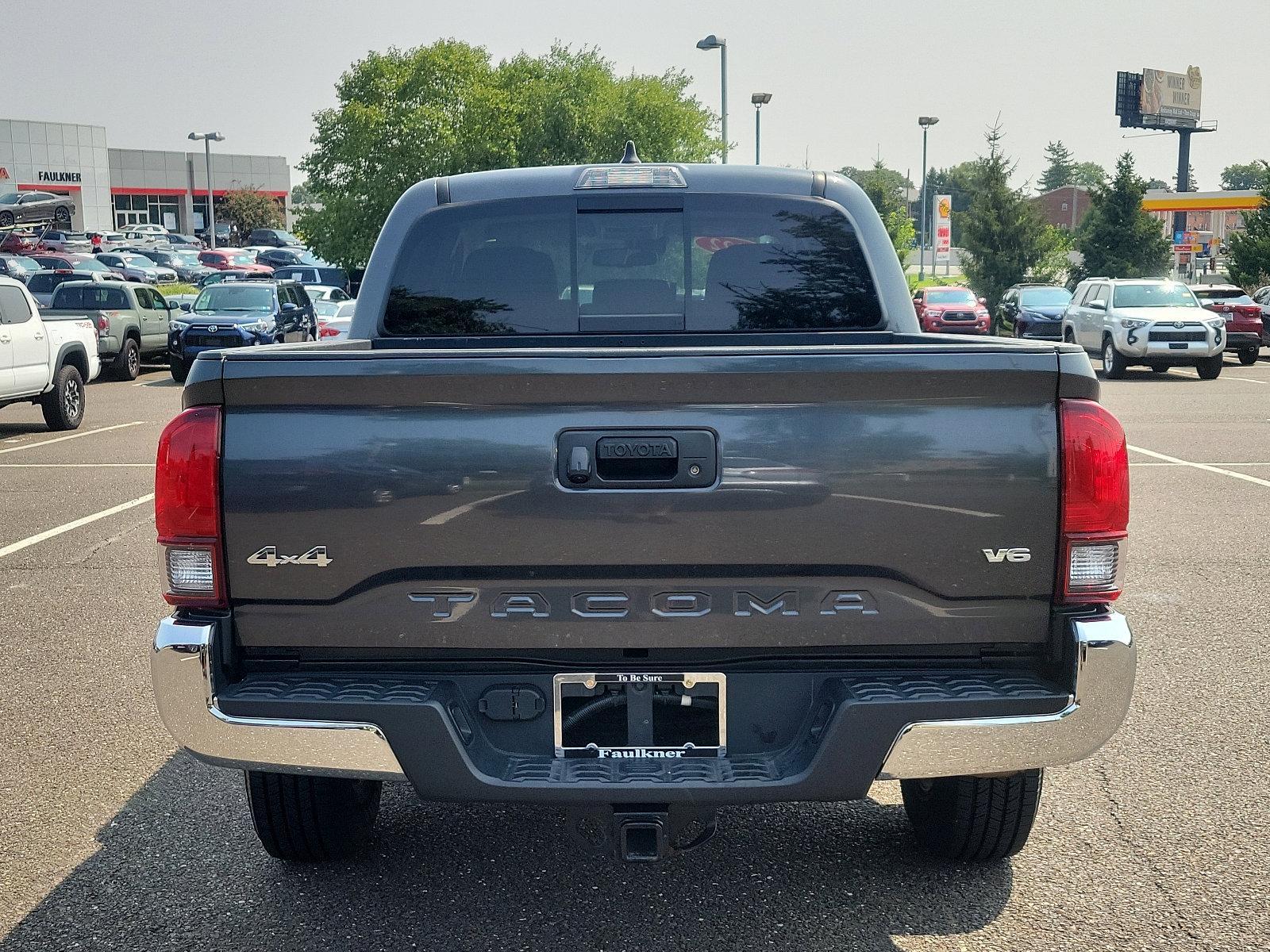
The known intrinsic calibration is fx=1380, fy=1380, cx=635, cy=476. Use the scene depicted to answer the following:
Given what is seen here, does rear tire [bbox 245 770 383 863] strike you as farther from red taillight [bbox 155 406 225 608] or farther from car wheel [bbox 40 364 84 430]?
car wheel [bbox 40 364 84 430]

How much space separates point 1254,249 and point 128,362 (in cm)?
2882

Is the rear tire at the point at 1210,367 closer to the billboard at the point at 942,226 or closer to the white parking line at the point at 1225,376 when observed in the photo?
the white parking line at the point at 1225,376

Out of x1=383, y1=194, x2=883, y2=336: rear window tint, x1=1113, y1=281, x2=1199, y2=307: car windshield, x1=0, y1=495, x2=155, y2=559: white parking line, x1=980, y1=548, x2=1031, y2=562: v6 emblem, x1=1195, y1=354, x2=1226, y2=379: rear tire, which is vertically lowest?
x1=0, y1=495, x2=155, y2=559: white parking line

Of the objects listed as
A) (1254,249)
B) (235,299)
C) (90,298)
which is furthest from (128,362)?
(1254,249)

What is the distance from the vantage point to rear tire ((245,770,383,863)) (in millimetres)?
3754

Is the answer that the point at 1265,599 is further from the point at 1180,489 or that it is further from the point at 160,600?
the point at 160,600

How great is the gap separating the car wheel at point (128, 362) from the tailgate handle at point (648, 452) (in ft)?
77.1

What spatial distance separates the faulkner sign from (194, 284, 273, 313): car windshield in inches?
2762

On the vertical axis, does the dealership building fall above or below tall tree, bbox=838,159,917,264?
above

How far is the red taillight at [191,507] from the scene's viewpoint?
300 cm

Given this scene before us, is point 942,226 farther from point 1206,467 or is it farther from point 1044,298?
point 1206,467

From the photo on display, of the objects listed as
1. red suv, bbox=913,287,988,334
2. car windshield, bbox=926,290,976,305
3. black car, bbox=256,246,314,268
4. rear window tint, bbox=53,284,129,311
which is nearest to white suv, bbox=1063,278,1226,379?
red suv, bbox=913,287,988,334

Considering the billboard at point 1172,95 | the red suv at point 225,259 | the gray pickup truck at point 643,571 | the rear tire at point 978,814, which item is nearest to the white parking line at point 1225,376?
the rear tire at point 978,814

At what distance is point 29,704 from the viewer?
18.8 ft
